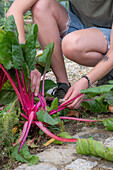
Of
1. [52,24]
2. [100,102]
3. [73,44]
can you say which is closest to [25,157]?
[100,102]

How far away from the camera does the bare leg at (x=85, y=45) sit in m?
1.91

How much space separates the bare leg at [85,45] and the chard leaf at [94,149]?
0.94 m

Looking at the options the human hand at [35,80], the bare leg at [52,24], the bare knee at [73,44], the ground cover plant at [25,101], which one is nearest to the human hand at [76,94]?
the ground cover plant at [25,101]

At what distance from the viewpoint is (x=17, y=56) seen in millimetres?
1452

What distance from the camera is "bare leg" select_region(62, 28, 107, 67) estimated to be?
191 centimetres

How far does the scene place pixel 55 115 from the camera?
58.6 inches

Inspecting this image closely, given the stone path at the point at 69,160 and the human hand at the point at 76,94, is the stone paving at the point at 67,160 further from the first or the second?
the human hand at the point at 76,94

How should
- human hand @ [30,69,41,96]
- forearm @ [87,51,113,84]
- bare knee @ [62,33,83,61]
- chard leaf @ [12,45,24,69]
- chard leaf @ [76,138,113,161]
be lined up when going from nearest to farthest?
chard leaf @ [76,138,113,161], chard leaf @ [12,45,24,69], human hand @ [30,69,41,96], forearm @ [87,51,113,84], bare knee @ [62,33,83,61]

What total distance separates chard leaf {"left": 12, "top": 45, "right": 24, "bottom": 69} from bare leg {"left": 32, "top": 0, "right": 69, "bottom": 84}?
68cm

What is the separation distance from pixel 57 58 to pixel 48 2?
1.65 feet

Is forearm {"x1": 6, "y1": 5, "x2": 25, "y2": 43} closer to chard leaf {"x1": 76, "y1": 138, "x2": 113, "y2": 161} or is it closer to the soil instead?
the soil

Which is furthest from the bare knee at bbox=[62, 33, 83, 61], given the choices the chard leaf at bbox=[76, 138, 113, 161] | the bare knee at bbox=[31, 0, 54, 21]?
the chard leaf at bbox=[76, 138, 113, 161]

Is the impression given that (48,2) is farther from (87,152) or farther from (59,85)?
(87,152)

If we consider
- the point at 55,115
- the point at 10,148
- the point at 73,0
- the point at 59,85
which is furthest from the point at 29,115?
the point at 73,0
